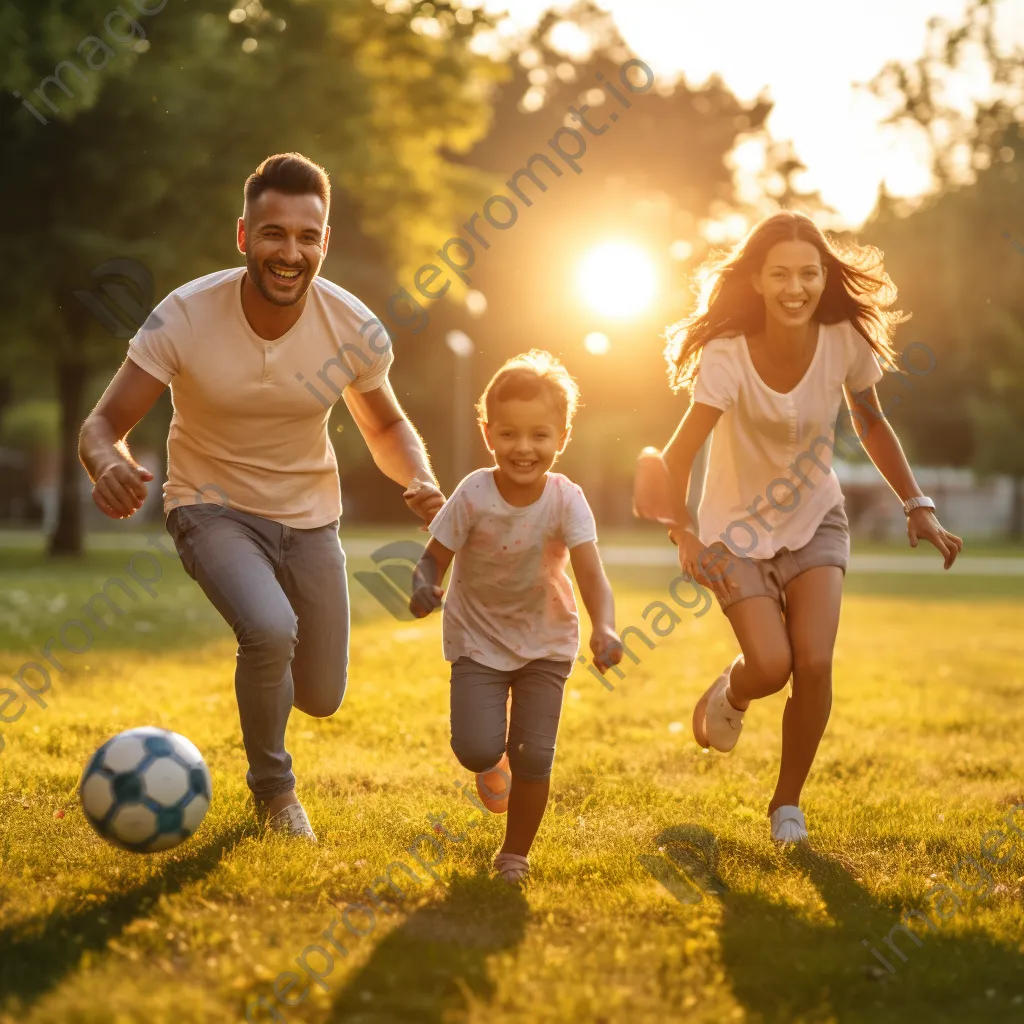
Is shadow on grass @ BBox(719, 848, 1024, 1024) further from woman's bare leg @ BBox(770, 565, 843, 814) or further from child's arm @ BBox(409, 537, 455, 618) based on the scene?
child's arm @ BBox(409, 537, 455, 618)

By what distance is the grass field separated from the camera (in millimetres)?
3592

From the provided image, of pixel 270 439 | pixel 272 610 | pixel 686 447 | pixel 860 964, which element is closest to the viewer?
pixel 860 964

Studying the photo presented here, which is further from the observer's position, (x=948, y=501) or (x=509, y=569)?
(x=948, y=501)

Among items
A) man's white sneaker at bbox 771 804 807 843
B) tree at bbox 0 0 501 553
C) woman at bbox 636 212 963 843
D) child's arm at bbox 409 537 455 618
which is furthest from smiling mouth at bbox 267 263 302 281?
tree at bbox 0 0 501 553

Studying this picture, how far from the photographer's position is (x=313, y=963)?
372cm

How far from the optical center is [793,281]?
536cm

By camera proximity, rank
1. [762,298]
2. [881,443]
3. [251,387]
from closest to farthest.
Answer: [251,387], [762,298], [881,443]

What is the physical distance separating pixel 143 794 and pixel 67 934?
0.69 metres

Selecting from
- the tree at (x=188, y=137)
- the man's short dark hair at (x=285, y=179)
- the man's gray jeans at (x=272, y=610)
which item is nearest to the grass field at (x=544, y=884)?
the man's gray jeans at (x=272, y=610)

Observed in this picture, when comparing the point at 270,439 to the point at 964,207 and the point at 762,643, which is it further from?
the point at 964,207

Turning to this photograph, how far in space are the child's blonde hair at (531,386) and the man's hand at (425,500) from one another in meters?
0.33

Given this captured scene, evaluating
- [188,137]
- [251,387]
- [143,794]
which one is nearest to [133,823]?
[143,794]

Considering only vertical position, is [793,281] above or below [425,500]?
above

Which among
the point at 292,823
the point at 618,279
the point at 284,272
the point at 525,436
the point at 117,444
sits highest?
the point at 618,279
